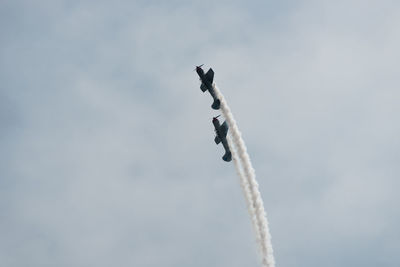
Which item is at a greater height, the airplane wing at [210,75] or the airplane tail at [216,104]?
the airplane wing at [210,75]

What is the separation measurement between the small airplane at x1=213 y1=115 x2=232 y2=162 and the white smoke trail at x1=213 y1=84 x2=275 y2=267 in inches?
93.7

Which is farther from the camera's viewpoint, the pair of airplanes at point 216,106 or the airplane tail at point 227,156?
the airplane tail at point 227,156

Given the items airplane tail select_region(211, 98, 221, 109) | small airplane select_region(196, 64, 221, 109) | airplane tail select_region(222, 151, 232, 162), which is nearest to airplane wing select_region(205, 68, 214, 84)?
small airplane select_region(196, 64, 221, 109)

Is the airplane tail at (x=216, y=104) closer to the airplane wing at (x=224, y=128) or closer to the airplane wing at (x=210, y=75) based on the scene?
the airplane wing at (x=224, y=128)

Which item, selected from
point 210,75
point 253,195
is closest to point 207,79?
point 210,75

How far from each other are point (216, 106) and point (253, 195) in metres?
24.7

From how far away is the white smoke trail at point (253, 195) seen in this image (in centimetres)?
18838

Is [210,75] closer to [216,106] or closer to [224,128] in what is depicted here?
[216,106]

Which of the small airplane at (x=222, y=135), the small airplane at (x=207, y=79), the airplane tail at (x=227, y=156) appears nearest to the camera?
the small airplane at (x=207, y=79)

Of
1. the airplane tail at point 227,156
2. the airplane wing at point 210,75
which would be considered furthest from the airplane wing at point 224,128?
the airplane wing at point 210,75

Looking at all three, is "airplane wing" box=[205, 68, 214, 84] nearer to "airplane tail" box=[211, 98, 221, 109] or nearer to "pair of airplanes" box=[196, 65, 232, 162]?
"pair of airplanes" box=[196, 65, 232, 162]

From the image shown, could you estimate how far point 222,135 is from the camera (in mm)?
190250

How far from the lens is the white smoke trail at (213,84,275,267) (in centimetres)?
18838

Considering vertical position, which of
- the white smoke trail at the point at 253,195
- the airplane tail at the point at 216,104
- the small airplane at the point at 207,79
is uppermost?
the small airplane at the point at 207,79
